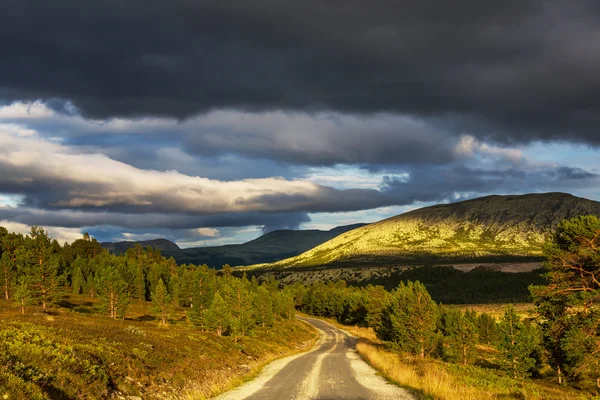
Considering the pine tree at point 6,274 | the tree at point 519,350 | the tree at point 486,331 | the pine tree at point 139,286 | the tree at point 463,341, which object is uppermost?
the pine tree at point 6,274

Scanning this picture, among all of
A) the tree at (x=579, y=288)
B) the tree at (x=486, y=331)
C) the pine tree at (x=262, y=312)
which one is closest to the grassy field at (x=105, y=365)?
the tree at (x=579, y=288)

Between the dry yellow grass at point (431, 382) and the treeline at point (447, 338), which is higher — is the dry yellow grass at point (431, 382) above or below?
above

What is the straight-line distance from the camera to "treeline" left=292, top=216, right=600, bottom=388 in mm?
30891

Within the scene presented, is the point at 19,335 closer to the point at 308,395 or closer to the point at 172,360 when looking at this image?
the point at 172,360

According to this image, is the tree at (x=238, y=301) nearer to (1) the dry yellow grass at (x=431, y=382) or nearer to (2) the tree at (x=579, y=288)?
(1) the dry yellow grass at (x=431, y=382)

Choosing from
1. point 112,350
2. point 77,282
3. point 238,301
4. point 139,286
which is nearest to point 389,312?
point 238,301

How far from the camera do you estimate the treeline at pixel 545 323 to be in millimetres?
30891

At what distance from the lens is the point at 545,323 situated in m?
39.3

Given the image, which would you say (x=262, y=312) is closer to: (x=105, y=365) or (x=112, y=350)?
(x=112, y=350)

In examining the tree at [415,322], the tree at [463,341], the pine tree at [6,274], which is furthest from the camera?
the pine tree at [6,274]

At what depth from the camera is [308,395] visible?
21.7 m

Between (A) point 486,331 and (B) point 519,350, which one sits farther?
(A) point 486,331

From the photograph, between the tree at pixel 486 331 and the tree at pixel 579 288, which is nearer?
the tree at pixel 579 288

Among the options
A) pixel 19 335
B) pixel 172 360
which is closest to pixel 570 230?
pixel 172 360
